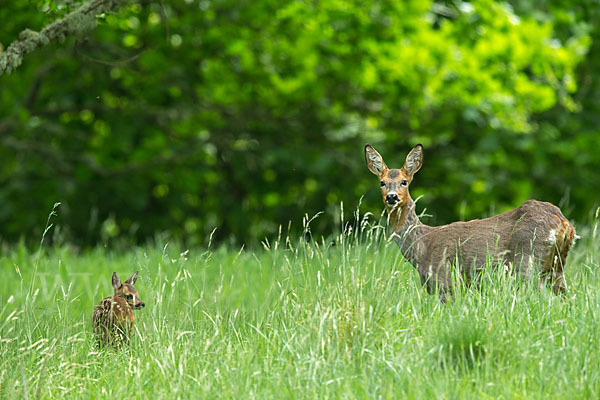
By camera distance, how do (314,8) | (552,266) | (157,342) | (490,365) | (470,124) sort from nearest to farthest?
(490,365) → (157,342) → (552,266) → (314,8) → (470,124)

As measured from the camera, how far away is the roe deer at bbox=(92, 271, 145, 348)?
16.8 ft

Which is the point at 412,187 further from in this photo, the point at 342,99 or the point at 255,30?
the point at 255,30

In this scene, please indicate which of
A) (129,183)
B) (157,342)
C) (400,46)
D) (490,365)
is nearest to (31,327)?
(157,342)

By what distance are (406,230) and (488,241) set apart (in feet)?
1.81

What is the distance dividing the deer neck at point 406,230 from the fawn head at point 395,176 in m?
0.11

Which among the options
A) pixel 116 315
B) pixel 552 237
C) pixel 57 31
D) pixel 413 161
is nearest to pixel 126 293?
pixel 116 315

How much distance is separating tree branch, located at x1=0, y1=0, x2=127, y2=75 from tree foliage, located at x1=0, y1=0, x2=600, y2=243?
230 inches

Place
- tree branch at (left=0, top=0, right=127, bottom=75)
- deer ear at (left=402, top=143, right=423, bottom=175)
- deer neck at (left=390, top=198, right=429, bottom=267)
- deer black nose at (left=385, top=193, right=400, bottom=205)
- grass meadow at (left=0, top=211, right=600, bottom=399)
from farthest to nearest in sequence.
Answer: tree branch at (left=0, top=0, right=127, bottom=75) < deer neck at (left=390, top=198, right=429, bottom=267) < deer ear at (left=402, top=143, right=423, bottom=175) < deer black nose at (left=385, top=193, right=400, bottom=205) < grass meadow at (left=0, top=211, right=600, bottom=399)

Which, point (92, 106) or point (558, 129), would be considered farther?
point (558, 129)

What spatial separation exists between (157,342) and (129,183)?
8.53m

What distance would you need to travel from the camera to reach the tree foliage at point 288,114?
1266 cm

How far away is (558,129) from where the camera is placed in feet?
47.8

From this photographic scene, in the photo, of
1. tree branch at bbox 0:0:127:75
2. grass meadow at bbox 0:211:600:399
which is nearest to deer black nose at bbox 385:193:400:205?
grass meadow at bbox 0:211:600:399

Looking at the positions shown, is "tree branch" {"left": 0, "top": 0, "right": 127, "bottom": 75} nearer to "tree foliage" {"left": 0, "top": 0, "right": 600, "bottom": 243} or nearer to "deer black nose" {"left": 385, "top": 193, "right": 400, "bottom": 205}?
"deer black nose" {"left": 385, "top": 193, "right": 400, "bottom": 205}
